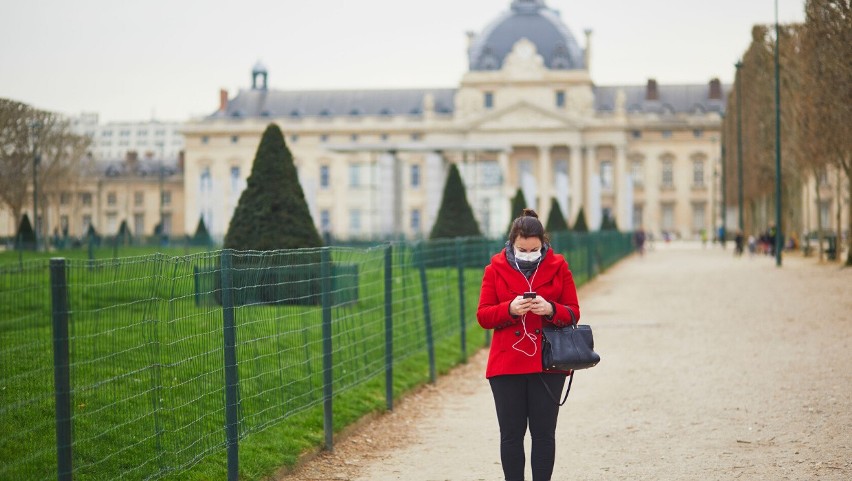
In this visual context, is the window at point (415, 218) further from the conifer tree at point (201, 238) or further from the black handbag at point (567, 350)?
the black handbag at point (567, 350)

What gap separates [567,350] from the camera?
5.89 metres

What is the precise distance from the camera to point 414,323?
1185 centimetres

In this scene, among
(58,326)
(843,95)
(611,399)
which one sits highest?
(843,95)

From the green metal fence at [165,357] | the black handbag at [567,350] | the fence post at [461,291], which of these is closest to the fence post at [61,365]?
the green metal fence at [165,357]

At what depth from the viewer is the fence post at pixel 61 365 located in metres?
4.93

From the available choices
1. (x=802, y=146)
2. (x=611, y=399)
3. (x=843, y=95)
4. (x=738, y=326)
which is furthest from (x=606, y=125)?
(x=611, y=399)

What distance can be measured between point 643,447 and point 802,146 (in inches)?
1133

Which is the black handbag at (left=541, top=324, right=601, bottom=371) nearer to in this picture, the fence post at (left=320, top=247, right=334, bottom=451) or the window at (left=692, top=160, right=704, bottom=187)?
the fence post at (left=320, top=247, right=334, bottom=451)

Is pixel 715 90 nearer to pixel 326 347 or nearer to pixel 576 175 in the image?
pixel 576 175

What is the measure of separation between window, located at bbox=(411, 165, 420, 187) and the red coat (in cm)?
9893

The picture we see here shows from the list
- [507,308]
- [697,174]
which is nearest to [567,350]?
[507,308]

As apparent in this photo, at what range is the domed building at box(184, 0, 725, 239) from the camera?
99.7 m

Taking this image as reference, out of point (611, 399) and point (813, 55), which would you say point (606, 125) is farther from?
point (611, 399)

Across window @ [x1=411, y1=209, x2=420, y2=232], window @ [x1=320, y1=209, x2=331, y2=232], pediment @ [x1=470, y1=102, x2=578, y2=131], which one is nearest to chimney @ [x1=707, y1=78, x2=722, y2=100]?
pediment @ [x1=470, y1=102, x2=578, y2=131]
